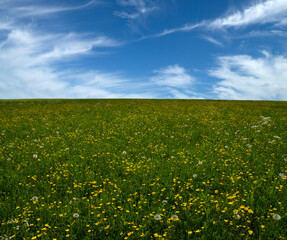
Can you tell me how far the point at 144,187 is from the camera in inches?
181

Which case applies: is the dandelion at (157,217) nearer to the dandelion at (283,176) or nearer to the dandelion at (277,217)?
the dandelion at (277,217)

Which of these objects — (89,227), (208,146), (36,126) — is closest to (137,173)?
(89,227)

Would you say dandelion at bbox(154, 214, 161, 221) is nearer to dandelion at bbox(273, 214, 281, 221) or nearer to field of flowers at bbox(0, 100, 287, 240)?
field of flowers at bbox(0, 100, 287, 240)

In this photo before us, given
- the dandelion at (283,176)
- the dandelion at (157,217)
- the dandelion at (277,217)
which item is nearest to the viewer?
the dandelion at (277,217)

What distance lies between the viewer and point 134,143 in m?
7.86

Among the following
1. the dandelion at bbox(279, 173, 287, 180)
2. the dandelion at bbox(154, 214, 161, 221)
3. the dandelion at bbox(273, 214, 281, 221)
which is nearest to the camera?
the dandelion at bbox(273, 214, 281, 221)

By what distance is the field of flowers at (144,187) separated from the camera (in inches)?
134

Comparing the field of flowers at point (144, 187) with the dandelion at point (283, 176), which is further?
the dandelion at point (283, 176)

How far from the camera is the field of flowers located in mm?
3414

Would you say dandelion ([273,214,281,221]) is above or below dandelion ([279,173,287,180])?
below

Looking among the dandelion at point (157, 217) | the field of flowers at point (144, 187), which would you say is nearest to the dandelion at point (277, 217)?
the field of flowers at point (144, 187)

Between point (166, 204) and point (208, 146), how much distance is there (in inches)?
155

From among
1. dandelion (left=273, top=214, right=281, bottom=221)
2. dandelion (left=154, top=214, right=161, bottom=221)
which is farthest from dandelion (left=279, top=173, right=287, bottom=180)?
A: dandelion (left=154, top=214, right=161, bottom=221)

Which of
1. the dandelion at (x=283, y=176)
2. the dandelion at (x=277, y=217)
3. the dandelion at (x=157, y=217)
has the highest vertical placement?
the dandelion at (x=283, y=176)
